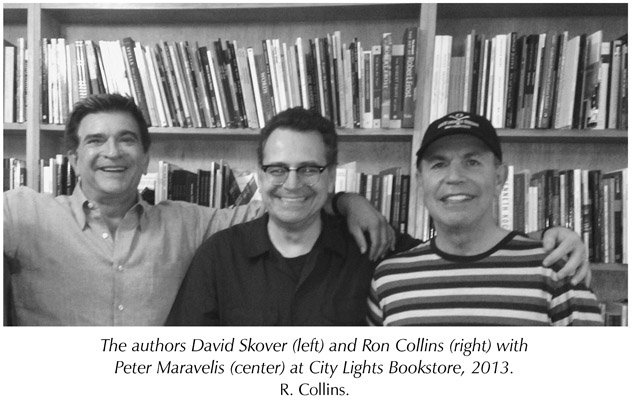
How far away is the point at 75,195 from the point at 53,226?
3.7 inches

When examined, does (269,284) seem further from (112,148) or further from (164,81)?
(164,81)

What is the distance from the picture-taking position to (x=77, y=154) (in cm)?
122

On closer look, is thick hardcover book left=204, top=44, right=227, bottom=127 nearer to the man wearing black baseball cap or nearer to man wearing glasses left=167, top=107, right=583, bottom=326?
man wearing glasses left=167, top=107, right=583, bottom=326

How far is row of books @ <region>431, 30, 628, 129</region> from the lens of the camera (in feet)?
4.41

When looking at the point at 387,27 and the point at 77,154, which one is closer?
the point at 77,154

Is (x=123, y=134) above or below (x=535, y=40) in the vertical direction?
below

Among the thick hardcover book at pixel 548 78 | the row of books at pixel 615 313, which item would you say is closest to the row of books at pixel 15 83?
the thick hardcover book at pixel 548 78

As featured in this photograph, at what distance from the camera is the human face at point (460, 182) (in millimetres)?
1002

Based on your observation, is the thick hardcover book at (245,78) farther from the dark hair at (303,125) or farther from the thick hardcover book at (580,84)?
the thick hardcover book at (580,84)

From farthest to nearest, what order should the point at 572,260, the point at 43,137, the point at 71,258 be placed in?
the point at 43,137
the point at 71,258
the point at 572,260

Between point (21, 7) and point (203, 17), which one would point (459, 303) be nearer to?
point (203, 17)

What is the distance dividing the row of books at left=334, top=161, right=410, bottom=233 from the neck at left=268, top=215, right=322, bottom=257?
1.09 ft

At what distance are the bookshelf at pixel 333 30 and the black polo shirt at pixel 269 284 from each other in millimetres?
384
